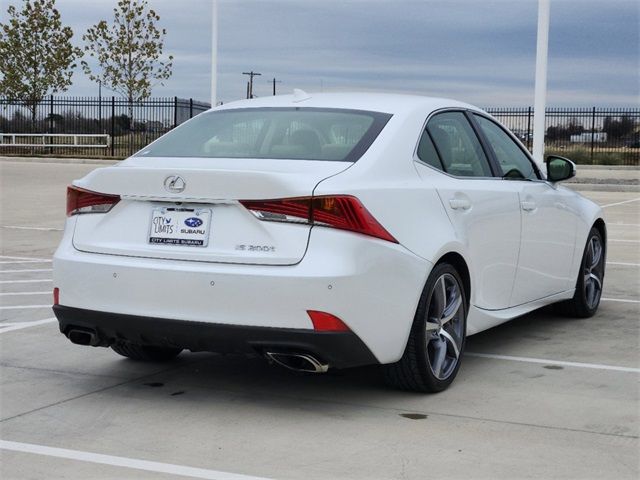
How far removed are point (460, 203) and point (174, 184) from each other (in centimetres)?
167

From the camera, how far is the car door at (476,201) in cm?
578

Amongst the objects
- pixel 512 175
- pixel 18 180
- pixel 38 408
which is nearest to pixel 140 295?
pixel 38 408

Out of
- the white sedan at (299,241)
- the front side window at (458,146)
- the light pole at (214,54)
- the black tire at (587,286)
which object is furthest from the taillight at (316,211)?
the light pole at (214,54)

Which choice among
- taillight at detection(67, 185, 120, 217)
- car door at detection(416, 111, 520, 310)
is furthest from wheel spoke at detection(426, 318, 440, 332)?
taillight at detection(67, 185, 120, 217)

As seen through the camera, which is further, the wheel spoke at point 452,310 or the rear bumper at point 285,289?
the wheel spoke at point 452,310

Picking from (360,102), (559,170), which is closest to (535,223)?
(559,170)

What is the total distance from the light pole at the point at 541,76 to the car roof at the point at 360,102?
49.5 feet

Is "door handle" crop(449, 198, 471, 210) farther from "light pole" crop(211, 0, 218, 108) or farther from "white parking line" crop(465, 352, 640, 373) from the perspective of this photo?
"light pole" crop(211, 0, 218, 108)

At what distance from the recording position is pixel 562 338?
7.31 meters

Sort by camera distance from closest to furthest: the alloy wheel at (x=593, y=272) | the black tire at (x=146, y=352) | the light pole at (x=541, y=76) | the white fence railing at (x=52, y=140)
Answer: the black tire at (x=146, y=352) < the alloy wheel at (x=593, y=272) < the light pole at (x=541, y=76) < the white fence railing at (x=52, y=140)

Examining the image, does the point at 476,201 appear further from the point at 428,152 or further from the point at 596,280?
the point at 596,280

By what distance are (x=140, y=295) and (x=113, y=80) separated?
1884 inches

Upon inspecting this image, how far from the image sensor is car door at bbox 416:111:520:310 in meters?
5.78

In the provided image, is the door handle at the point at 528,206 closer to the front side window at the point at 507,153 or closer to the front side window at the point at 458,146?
the front side window at the point at 507,153
